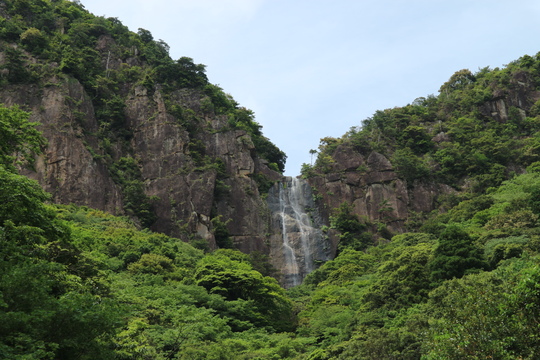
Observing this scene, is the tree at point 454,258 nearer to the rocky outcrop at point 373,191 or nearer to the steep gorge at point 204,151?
the steep gorge at point 204,151

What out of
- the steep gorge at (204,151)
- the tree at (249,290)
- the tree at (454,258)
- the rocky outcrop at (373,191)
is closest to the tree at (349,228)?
the steep gorge at (204,151)

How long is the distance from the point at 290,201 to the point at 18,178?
47.8 metres

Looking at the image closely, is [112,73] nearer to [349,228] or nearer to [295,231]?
[295,231]

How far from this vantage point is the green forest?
1370 centimetres

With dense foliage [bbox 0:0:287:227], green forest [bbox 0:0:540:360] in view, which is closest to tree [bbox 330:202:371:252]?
green forest [bbox 0:0:540:360]

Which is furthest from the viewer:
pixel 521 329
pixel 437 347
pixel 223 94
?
pixel 223 94

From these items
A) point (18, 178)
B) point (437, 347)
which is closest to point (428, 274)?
point (437, 347)

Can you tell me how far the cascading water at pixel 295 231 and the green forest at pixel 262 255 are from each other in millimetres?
2675

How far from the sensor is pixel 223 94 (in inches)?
2936

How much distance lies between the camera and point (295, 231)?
5656 cm

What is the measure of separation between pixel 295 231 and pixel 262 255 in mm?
7612

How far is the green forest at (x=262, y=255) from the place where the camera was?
13.7 metres

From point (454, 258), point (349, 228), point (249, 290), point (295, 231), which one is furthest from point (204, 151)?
point (454, 258)

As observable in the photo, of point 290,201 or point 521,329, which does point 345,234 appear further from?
point 521,329
